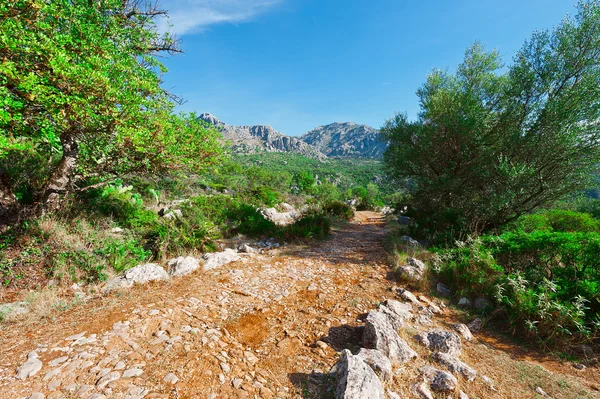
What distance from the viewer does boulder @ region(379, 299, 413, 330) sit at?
417cm

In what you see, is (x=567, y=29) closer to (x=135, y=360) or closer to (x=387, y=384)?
(x=387, y=384)

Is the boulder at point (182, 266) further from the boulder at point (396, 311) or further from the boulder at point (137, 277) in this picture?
the boulder at point (396, 311)

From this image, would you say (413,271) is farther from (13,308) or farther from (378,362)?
(13,308)

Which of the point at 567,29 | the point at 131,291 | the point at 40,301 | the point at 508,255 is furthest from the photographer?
the point at 567,29

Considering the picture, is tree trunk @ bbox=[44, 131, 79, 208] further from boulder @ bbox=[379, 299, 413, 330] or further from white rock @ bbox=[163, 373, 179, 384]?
boulder @ bbox=[379, 299, 413, 330]

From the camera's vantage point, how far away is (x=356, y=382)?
2564 mm

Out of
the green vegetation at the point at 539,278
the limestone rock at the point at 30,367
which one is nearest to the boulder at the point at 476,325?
the green vegetation at the point at 539,278

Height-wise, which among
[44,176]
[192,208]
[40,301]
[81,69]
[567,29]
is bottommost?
[40,301]

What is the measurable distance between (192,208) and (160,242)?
2.68 meters

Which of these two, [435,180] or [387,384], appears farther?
[435,180]

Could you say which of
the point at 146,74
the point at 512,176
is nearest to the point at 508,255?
the point at 512,176

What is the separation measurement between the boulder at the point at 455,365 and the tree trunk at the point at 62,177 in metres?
8.96

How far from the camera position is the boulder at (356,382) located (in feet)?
8.12

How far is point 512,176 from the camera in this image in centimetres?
777
